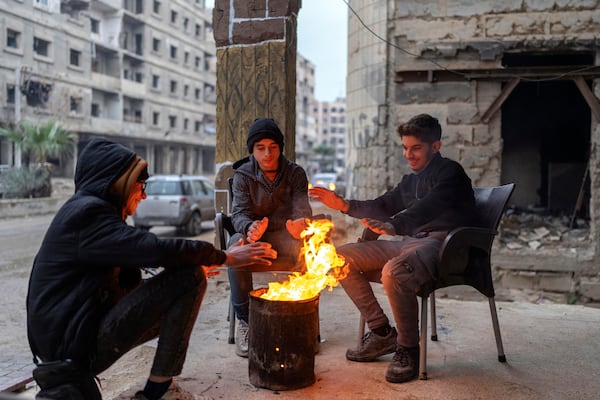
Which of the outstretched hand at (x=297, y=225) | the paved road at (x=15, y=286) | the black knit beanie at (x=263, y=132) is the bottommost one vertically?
the paved road at (x=15, y=286)

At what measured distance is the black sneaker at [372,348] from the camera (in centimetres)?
335

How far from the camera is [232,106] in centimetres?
535

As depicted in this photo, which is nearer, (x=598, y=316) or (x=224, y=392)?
(x=224, y=392)

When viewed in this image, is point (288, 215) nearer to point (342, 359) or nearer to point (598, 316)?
point (342, 359)

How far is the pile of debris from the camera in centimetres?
662

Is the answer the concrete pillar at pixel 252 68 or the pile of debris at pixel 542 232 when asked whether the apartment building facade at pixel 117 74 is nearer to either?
the concrete pillar at pixel 252 68

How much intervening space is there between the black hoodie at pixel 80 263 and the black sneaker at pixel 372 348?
1647mm

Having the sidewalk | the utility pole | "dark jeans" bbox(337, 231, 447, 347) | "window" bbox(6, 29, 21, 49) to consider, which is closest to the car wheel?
the sidewalk

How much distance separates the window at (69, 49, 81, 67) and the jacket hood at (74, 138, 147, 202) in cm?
3482

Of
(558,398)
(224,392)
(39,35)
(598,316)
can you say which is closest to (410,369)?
(558,398)

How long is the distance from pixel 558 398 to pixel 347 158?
5.70m

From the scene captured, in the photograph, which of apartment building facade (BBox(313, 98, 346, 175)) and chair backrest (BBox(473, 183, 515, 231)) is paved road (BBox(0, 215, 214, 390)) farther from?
apartment building facade (BBox(313, 98, 346, 175))

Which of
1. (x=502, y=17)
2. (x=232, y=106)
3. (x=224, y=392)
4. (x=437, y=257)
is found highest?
(x=502, y=17)

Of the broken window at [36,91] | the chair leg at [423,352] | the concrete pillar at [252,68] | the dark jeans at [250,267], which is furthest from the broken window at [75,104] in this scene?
the chair leg at [423,352]
